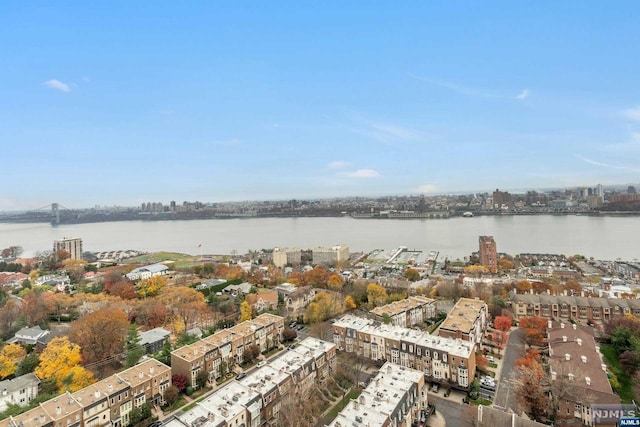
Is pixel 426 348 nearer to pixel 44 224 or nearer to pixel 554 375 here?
pixel 554 375

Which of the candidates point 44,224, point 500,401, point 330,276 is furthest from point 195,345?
point 44,224

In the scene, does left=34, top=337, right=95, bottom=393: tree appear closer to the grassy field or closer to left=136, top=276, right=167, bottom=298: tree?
left=136, top=276, right=167, bottom=298: tree

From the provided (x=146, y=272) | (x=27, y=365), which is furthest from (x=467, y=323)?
(x=146, y=272)

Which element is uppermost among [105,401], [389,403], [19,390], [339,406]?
[389,403]

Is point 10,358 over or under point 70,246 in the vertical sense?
under

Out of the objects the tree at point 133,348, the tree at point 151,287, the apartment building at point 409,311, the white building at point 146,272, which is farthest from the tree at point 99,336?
the white building at point 146,272

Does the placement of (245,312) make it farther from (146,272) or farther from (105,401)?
(146,272)
